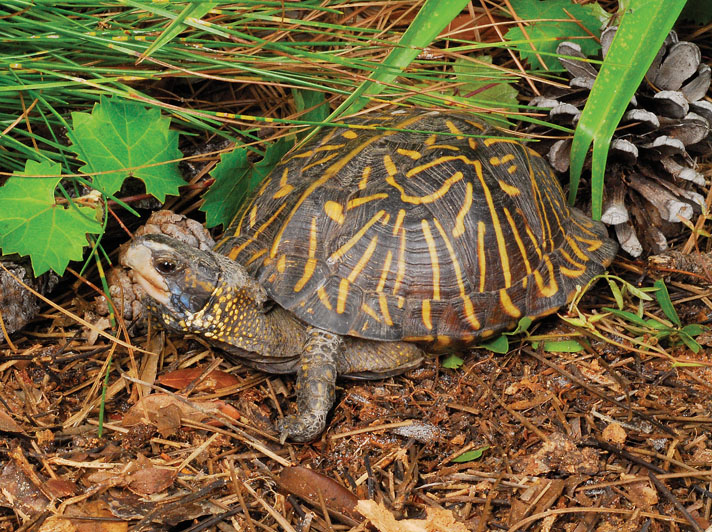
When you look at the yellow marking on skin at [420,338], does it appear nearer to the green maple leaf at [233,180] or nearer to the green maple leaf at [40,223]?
the green maple leaf at [233,180]

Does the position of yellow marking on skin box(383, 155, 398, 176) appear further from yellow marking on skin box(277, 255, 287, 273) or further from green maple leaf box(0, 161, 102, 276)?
green maple leaf box(0, 161, 102, 276)

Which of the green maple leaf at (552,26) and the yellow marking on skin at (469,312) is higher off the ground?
the green maple leaf at (552,26)

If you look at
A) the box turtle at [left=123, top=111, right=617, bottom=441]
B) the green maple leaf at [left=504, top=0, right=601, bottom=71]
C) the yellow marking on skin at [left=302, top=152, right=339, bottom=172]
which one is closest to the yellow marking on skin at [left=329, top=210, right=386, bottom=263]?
the box turtle at [left=123, top=111, right=617, bottom=441]

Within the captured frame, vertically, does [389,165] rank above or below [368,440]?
above

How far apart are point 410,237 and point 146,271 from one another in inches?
34.4

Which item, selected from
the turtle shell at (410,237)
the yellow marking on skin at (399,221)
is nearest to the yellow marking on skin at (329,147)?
the turtle shell at (410,237)

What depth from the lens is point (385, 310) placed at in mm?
2180

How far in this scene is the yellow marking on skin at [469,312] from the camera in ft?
7.43

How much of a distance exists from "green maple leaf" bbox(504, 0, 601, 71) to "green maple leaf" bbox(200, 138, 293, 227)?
1092 millimetres

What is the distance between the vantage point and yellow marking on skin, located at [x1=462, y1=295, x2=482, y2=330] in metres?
2.26

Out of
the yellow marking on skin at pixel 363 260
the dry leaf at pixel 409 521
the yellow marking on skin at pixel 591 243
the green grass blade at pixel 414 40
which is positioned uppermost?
the green grass blade at pixel 414 40

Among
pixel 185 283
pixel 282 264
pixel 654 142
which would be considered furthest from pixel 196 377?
pixel 654 142

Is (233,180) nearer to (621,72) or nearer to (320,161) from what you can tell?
(320,161)

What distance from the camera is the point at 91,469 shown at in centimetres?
190
